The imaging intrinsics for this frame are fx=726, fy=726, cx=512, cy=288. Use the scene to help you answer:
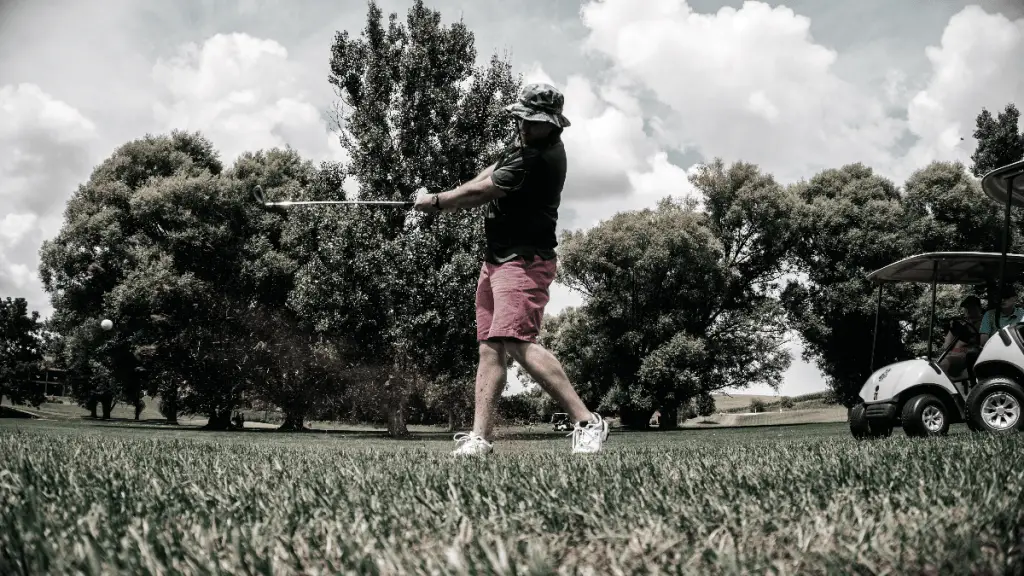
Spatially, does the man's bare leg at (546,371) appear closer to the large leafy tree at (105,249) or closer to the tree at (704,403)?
the large leafy tree at (105,249)

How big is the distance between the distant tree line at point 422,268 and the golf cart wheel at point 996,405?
16426 mm

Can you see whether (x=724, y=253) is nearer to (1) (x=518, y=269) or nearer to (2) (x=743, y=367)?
(2) (x=743, y=367)

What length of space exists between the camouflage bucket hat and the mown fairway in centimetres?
249

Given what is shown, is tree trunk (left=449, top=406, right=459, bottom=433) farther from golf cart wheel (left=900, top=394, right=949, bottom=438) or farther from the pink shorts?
the pink shorts

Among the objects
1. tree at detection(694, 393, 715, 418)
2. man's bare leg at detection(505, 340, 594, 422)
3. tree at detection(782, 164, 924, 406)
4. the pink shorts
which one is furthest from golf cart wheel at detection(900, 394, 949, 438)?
tree at detection(694, 393, 715, 418)

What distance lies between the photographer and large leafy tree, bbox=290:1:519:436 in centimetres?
2391

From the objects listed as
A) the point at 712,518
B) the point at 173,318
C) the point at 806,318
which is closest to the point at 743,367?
the point at 806,318

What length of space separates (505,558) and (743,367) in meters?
38.5

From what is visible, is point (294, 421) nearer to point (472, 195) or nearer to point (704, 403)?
point (704, 403)

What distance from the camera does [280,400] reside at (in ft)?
113

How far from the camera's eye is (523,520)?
2107 millimetres

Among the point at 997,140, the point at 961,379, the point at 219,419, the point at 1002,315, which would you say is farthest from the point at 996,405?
the point at 997,140

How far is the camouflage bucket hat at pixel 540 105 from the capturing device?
4891 millimetres

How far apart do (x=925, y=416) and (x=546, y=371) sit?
6931mm
